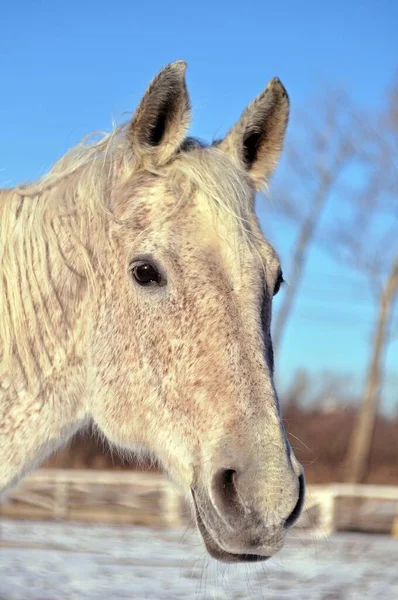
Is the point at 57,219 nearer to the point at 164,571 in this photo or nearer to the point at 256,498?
the point at 256,498

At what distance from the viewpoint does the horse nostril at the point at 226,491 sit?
8.73 ft

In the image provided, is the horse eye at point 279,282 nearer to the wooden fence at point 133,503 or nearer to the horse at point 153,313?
the horse at point 153,313

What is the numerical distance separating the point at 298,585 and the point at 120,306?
5.44 metres

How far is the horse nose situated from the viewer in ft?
8.46

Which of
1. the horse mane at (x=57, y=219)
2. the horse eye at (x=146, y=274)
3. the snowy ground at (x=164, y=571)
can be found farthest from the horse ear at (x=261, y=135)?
the snowy ground at (x=164, y=571)

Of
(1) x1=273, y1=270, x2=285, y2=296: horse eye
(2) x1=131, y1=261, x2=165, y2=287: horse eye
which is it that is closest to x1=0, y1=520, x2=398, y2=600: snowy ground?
(1) x1=273, y1=270, x2=285, y2=296: horse eye

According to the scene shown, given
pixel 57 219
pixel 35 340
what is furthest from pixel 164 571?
pixel 57 219

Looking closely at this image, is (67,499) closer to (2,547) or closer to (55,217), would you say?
(2,547)

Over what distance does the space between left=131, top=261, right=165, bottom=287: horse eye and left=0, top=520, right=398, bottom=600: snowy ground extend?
2.56 m

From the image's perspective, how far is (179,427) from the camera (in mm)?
2998

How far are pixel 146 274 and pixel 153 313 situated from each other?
0.16 metres

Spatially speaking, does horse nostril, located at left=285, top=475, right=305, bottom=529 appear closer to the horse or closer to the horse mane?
the horse

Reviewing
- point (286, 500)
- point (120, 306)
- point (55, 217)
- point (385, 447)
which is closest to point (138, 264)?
point (120, 306)

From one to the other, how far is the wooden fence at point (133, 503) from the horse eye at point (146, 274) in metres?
11.7
